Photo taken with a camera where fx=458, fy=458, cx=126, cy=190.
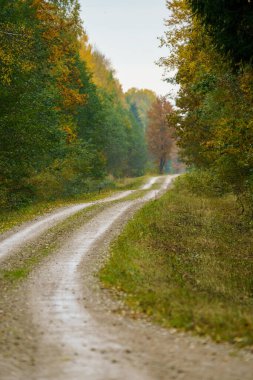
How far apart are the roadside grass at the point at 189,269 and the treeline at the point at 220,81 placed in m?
2.36

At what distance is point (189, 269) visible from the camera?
1383 cm

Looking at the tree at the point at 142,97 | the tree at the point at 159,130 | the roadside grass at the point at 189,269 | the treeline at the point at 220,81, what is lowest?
the roadside grass at the point at 189,269

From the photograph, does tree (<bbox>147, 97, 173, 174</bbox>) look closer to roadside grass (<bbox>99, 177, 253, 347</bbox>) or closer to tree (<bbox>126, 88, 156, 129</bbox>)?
roadside grass (<bbox>99, 177, 253, 347</bbox>)

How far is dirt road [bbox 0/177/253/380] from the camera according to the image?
6.23 meters

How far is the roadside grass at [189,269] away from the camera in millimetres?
8344

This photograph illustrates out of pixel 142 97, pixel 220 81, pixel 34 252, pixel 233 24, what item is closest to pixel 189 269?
pixel 34 252

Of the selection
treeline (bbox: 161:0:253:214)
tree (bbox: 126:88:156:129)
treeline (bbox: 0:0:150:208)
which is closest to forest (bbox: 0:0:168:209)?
treeline (bbox: 0:0:150:208)

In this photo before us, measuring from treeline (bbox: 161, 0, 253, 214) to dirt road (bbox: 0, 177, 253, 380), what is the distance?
7.44m

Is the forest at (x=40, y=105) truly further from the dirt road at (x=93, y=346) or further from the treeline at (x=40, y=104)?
the dirt road at (x=93, y=346)

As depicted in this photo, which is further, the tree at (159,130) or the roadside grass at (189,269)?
the tree at (159,130)

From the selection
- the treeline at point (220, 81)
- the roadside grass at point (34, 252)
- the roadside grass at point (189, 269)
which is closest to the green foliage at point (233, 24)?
the treeline at point (220, 81)

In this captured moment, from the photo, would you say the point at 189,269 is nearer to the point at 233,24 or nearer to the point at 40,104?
the point at 233,24

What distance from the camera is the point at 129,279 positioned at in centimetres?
1155

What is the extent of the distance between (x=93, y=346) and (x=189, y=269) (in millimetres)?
7069
